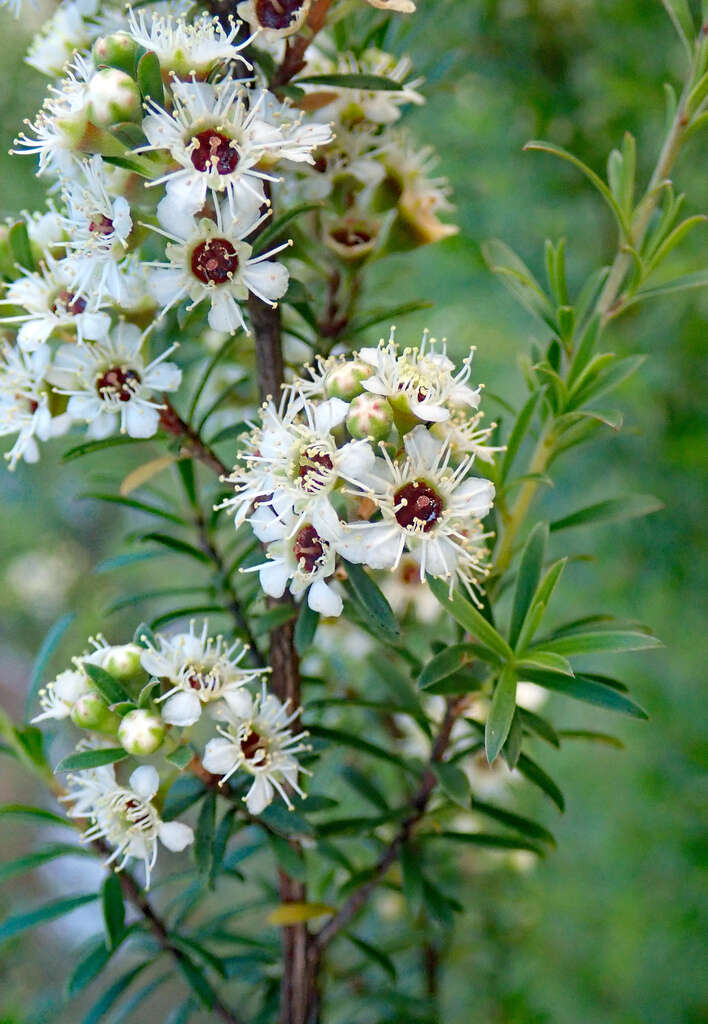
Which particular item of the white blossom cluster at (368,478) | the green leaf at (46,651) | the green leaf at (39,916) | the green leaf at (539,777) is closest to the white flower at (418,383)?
the white blossom cluster at (368,478)

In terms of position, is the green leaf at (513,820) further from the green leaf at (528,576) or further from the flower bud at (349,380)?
the flower bud at (349,380)

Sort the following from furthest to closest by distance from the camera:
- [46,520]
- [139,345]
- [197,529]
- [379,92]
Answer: [46,520], [197,529], [379,92], [139,345]

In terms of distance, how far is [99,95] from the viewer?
0.65 metres

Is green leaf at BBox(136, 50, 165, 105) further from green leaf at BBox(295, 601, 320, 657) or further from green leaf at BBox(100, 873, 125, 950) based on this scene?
green leaf at BBox(100, 873, 125, 950)

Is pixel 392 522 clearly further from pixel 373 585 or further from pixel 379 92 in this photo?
pixel 379 92

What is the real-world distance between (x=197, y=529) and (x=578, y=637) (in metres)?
0.43

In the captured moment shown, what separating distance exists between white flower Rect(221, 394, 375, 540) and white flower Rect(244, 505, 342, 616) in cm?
1

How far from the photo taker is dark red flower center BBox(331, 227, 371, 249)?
2.89 feet

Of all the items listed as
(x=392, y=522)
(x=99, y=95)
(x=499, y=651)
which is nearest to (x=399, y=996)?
(x=499, y=651)

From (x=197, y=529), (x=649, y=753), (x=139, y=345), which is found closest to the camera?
(x=139, y=345)

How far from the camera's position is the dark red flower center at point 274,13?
709mm

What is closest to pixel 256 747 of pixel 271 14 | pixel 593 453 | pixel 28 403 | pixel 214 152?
pixel 28 403

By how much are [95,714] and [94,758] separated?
0.03 meters

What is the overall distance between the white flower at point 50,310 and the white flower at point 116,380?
0.8 inches
